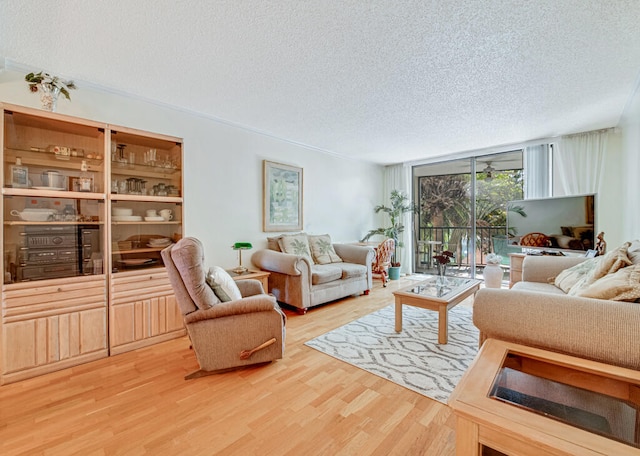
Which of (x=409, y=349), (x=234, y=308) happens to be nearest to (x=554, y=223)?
(x=409, y=349)

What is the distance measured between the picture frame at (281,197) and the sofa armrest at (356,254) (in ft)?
2.48

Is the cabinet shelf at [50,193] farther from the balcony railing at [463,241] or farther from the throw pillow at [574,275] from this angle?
the balcony railing at [463,241]

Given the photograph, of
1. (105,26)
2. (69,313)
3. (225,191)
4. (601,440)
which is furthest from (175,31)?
(601,440)

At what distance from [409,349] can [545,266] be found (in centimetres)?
176

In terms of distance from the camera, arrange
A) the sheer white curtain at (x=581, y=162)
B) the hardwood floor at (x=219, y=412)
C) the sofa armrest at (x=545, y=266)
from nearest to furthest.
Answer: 1. the hardwood floor at (x=219, y=412)
2. the sofa armrest at (x=545, y=266)
3. the sheer white curtain at (x=581, y=162)

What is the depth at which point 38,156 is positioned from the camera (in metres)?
2.21

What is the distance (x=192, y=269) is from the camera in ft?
6.15

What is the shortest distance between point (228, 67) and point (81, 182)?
1.56 m

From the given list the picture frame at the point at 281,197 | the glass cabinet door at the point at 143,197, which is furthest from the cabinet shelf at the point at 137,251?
the picture frame at the point at 281,197

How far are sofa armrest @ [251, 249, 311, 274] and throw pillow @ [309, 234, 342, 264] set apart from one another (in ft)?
2.40

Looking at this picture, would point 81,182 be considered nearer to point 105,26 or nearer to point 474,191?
point 105,26

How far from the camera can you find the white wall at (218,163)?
8.39 ft

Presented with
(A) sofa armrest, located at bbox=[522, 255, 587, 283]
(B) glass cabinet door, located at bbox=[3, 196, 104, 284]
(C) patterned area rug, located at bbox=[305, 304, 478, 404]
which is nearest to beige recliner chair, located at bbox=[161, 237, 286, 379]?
(C) patterned area rug, located at bbox=[305, 304, 478, 404]

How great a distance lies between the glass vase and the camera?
2.13 metres
